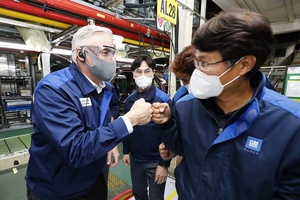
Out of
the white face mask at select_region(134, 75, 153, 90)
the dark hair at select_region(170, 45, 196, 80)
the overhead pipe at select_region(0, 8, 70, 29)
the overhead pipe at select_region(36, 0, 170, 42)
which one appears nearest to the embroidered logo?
the dark hair at select_region(170, 45, 196, 80)

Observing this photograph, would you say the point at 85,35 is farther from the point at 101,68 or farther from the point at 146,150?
the point at 146,150

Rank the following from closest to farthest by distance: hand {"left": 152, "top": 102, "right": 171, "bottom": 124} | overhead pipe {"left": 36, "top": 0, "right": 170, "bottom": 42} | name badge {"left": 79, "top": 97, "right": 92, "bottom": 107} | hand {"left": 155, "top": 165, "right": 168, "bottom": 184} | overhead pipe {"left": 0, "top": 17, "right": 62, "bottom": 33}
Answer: hand {"left": 152, "top": 102, "right": 171, "bottom": 124} → name badge {"left": 79, "top": 97, "right": 92, "bottom": 107} → hand {"left": 155, "top": 165, "right": 168, "bottom": 184} → overhead pipe {"left": 36, "top": 0, "right": 170, "bottom": 42} → overhead pipe {"left": 0, "top": 17, "right": 62, "bottom": 33}

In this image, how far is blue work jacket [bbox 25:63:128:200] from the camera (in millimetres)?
878

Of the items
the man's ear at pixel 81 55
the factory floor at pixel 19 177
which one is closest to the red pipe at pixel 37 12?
the man's ear at pixel 81 55

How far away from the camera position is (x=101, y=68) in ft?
4.11

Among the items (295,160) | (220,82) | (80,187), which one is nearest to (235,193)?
(295,160)

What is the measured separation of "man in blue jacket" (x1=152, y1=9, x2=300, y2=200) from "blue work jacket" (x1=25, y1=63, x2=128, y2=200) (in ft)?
1.53

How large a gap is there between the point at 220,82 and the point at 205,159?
39 cm

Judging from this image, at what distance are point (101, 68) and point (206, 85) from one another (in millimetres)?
782

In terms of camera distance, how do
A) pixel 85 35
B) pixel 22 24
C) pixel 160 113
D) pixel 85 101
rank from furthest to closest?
pixel 22 24 → pixel 85 35 → pixel 85 101 → pixel 160 113

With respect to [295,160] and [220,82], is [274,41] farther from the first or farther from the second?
[295,160]

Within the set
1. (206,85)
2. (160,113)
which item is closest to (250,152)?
(206,85)

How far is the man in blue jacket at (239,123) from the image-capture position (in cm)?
70

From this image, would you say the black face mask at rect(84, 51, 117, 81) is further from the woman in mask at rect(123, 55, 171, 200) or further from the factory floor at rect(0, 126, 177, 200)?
the factory floor at rect(0, 126, 177, 200)
